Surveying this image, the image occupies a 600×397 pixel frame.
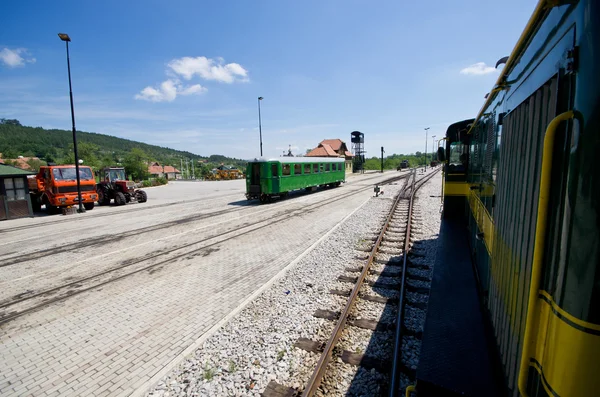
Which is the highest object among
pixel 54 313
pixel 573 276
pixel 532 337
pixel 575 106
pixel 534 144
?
pixel 575 106

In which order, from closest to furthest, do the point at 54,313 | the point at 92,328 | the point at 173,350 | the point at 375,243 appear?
the point at 173,350 → the point at 92,328 → the point at 54,313 → the point at 375,243

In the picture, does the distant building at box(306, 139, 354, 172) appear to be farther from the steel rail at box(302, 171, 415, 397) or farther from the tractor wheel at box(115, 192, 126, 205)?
the steel rail at box(302, 171, 415, 397)

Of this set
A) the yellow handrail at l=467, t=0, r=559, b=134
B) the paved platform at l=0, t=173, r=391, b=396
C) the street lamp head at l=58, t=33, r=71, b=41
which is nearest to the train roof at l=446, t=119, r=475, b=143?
the yellow handrail at l=467, t=0, r=559, b=134

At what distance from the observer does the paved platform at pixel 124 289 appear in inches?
161

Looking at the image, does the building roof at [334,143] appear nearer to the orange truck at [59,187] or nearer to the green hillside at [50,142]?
the orange truck at [59,187]

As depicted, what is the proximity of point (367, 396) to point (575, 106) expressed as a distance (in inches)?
136

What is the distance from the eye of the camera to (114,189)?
2056 cm

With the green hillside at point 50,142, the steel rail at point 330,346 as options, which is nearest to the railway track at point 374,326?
the steel rail at point 330,346

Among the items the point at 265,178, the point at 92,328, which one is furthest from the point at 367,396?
the point at 265,178

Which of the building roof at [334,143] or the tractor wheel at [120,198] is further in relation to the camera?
the building roof at [334,143]

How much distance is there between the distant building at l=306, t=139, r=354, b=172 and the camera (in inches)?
2280

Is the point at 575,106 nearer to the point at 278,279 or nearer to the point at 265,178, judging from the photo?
the point at 278,279

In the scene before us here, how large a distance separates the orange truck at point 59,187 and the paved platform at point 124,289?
134 inches

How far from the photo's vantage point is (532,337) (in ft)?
5.15
